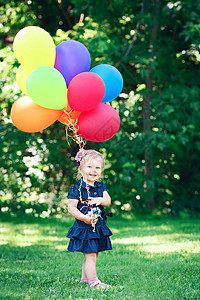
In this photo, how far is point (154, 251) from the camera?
4.99m

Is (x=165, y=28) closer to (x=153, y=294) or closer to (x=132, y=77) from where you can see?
(x=132, y=77)

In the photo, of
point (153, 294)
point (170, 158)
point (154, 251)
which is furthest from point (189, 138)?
point (153, 294)

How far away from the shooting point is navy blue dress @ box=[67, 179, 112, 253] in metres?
3.60

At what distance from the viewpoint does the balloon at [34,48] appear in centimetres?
345

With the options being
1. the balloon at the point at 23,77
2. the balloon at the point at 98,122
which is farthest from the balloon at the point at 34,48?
the balloon at the point at 98,122

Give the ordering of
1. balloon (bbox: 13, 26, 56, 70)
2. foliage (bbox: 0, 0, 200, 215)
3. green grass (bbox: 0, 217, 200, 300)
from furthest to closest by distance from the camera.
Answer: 1. foliage (bbox: 0, 0, 200, 215)
2. balloon (bbox: 13, 26, 56, 70)
3. green grass (bbox: 0, 217, 200, 300)

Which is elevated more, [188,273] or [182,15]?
[182,15]

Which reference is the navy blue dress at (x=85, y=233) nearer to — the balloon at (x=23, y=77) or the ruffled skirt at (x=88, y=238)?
the ruffled skirt at (x=88, y=238)

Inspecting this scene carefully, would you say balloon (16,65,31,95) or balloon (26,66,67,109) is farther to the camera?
balloon (16,65,31,95)

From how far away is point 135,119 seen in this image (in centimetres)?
787

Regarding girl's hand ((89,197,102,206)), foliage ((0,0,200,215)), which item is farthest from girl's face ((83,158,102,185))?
foliage ((0,0,200,215))

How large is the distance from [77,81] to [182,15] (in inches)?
210

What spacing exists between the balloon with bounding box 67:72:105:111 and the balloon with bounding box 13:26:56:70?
0.30 m

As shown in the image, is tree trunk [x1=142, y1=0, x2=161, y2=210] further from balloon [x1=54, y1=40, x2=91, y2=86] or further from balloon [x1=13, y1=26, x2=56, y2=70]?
balloon [x1=13, y1=26, x2=56, y2=70]
